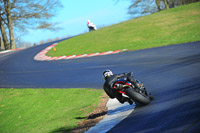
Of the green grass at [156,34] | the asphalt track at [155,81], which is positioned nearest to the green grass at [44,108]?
the asphalt track at [155,81]

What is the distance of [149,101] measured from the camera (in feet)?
25.8

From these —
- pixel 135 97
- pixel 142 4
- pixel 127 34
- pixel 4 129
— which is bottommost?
pixel 4 129

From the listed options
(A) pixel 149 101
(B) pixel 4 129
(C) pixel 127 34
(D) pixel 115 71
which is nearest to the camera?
(A) pixel 149 101

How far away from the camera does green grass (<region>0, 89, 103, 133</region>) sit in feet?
28.5

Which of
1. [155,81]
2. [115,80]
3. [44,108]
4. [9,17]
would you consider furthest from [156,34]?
[9,17]

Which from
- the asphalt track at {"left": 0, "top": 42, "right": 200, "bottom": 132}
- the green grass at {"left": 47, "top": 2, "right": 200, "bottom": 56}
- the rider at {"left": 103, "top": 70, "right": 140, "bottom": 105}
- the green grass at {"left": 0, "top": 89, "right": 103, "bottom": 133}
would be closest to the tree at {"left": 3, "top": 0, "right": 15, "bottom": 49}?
the green grass at {"left": 47, "top": 2, "right": 200, "bottom": 56}

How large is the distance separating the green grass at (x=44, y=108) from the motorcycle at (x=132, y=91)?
1696 mm

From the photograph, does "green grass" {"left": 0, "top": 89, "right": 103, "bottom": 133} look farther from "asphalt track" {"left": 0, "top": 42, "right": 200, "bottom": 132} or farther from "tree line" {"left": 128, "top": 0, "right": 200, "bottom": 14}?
"tree line" {"left": 128, "top": 0, "right": 200, "bottom": 14}

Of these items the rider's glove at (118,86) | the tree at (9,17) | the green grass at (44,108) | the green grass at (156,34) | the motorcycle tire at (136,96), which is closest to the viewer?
the motorcycle tire at (136,96)

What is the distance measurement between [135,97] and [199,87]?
2216mm

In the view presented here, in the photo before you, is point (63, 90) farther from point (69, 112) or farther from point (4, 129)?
point (4, 129)

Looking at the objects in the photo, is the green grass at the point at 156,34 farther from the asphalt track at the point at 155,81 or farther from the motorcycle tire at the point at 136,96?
the motorcycle tire at the point at 136,96

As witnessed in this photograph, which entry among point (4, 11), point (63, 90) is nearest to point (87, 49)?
point (63, 90)

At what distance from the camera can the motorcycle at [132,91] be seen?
7465 mm
